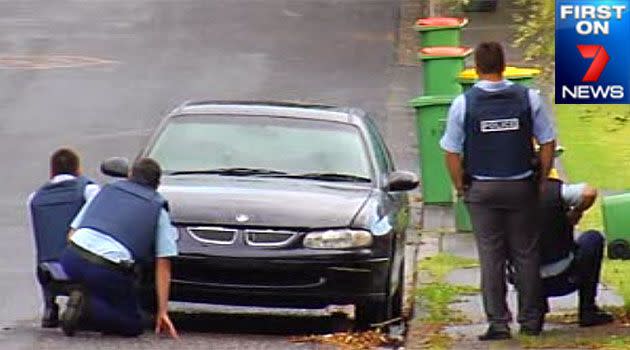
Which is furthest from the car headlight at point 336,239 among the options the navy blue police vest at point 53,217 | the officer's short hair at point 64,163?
the officer's short hair at point 64,163

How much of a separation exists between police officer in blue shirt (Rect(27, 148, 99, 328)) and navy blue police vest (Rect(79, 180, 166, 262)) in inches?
15.3

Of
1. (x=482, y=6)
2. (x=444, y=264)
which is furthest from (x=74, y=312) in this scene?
(x=482, y=6)

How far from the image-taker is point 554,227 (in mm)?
10438

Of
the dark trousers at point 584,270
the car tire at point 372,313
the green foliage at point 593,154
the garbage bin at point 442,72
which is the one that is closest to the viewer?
the dark trousers at point 584,270

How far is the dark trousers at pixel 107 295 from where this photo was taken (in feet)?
35.4

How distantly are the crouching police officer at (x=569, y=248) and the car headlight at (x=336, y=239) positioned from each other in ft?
3.84

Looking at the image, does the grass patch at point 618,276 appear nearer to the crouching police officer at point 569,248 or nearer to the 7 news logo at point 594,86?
the crouching police officer at point 569,248

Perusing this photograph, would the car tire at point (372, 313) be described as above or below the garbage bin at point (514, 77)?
below

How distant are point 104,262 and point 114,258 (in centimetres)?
7

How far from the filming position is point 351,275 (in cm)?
1092

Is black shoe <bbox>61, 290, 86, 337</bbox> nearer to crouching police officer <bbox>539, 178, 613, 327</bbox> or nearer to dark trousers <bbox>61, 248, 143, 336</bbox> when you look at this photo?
dark trousers <bbox>61, 248, 143, 336</bbox>

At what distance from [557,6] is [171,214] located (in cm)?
275

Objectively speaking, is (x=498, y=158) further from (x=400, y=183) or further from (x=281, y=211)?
(x=400, y=183)

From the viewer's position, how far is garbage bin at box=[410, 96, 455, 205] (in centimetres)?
1727
